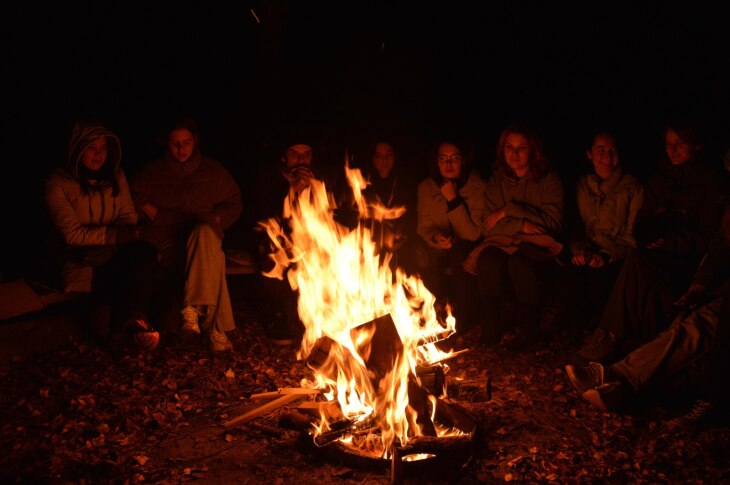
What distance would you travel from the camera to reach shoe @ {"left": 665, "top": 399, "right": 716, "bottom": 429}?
4.45 m

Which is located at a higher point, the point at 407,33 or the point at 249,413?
the point at 407,33

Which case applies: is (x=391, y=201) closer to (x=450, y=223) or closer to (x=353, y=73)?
(x=450, y=223)

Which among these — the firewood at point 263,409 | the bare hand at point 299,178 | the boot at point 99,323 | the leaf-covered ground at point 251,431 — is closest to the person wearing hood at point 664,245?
the leaf-covered ground at point 251,431

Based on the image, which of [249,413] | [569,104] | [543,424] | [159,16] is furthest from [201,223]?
[569,104]

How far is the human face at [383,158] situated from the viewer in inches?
304

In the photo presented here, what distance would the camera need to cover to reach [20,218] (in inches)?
291

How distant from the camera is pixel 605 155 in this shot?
663 centimetres

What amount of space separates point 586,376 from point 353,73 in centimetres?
684

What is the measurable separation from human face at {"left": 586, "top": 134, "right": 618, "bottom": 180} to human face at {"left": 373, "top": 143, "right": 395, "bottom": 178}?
241 cm

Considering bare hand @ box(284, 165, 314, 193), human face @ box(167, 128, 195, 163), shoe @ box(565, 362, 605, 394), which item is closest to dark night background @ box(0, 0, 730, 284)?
bare hand @ box(284, 165, 314, 193)

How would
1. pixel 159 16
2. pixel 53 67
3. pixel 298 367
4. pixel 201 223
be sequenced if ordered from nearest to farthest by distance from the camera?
pixel 298 367, pixel 201 223, pixel 53 67, pixel 159 16

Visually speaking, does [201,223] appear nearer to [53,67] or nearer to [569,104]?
[53,67]

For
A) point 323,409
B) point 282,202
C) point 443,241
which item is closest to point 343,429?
point 323,409

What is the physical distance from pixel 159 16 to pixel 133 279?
501 centimetres
